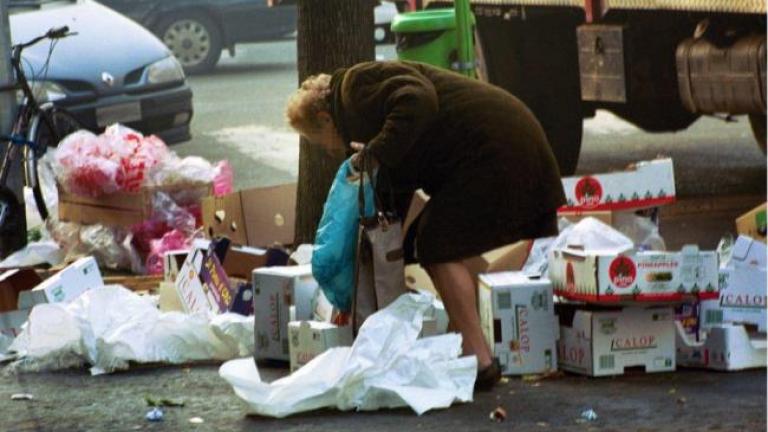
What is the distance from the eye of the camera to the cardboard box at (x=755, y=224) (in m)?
7.40

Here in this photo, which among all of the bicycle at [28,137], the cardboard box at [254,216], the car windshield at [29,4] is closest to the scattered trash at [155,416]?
the cardboard box at [254,216]

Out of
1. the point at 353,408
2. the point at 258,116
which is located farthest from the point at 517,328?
the point at 258,116

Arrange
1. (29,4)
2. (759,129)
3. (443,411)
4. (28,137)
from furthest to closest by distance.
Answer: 1. (29,4)
2. (759,129)
3. (28,137)
4. (443,411)

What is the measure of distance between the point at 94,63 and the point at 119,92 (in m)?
0.24

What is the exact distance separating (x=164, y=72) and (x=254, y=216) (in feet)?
12.8

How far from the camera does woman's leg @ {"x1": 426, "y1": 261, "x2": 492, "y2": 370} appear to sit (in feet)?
22.0

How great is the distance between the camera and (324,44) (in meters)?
8.34

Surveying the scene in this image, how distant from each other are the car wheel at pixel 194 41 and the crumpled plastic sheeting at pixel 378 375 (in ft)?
45.8

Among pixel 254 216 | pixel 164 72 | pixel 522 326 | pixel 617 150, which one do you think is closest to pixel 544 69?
pixel 617 150

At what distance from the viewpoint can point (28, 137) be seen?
9789 mm

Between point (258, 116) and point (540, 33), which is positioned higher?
point (540, 33)

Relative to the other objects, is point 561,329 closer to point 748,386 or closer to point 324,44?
point 748,386

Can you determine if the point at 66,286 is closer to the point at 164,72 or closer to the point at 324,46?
the point at 324,46

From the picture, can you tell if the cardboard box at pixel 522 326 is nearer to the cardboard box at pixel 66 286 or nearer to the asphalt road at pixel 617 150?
the cardboard box at pixel 66 286
